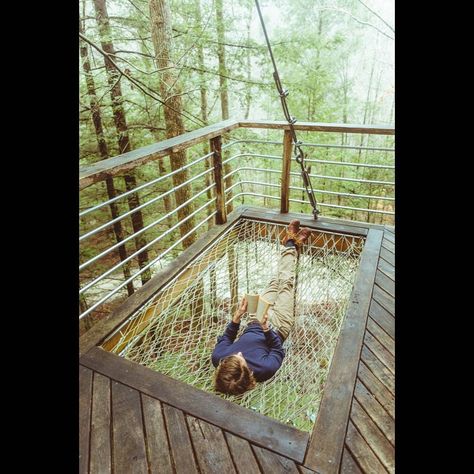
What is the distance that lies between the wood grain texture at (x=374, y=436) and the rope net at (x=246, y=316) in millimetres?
232

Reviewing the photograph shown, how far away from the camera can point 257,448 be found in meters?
1.41

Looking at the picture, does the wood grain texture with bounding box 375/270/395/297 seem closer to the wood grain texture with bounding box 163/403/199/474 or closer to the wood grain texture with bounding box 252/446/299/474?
the wood grain texture with bounding box 252/446/299/474

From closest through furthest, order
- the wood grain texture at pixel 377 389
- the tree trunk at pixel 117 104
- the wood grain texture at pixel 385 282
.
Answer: the wood grain texture at pixel 377 389
the wood grain texture at pixel 385 282
the tree trunk at pixel 117 104

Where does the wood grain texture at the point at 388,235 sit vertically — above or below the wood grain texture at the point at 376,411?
above

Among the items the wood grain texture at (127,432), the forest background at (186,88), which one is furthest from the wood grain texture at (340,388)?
the forest background at (186,88)

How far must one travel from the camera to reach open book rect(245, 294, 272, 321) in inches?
80.7

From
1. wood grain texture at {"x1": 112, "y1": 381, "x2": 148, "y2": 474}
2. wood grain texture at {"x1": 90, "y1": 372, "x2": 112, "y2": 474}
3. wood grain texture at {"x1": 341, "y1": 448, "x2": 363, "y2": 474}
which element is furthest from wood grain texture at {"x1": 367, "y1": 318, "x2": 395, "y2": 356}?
wood grain texture at {"x1": 90, "y1": 372, "x2": 112, "y2": 474}

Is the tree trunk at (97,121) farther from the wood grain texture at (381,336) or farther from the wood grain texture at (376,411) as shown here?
the wood grain texture at (376,411)

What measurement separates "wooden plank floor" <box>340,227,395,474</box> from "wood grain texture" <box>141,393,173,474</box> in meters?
0.73

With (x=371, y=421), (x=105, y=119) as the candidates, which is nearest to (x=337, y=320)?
(x=371, y=421)

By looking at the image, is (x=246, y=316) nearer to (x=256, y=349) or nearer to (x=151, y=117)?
(x=256, y=349)

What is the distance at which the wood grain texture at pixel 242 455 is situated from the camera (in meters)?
1.33

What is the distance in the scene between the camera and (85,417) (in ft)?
5.11
